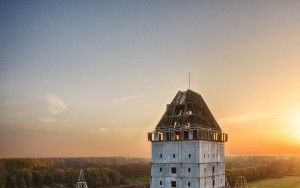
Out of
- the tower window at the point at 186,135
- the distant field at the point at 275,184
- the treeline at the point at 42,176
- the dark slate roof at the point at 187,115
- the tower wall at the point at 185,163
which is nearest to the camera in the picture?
the tower wall at the point at 185,163

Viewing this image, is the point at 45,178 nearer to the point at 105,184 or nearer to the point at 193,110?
the point at 105,184

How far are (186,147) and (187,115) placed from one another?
3.36 m

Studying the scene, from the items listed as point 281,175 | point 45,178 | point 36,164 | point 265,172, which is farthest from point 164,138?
point 281,175

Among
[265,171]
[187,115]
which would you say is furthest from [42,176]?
[265,171]

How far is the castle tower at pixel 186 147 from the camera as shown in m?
36.2

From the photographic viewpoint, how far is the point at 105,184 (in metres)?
94.7

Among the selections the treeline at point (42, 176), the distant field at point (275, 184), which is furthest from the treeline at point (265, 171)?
the treeline at point (42, 176)

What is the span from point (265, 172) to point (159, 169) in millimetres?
93277

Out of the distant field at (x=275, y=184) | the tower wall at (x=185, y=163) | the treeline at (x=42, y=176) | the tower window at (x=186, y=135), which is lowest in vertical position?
the distant field at (x=275, y=184)

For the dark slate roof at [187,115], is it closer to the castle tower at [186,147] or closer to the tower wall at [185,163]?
the castle tower at [186,147]

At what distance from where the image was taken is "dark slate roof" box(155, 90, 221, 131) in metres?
37.8

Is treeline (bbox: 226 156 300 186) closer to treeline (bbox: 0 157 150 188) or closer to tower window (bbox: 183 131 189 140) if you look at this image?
treeline (bbox: 0 157 150 188)

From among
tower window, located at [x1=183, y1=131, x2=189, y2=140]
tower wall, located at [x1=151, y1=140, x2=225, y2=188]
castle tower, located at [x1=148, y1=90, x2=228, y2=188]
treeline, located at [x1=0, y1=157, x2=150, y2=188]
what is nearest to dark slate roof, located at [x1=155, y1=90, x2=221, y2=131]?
castle tower, located at [x1=148, y1=90, x2=228, y2=188]

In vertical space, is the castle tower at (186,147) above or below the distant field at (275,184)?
above
